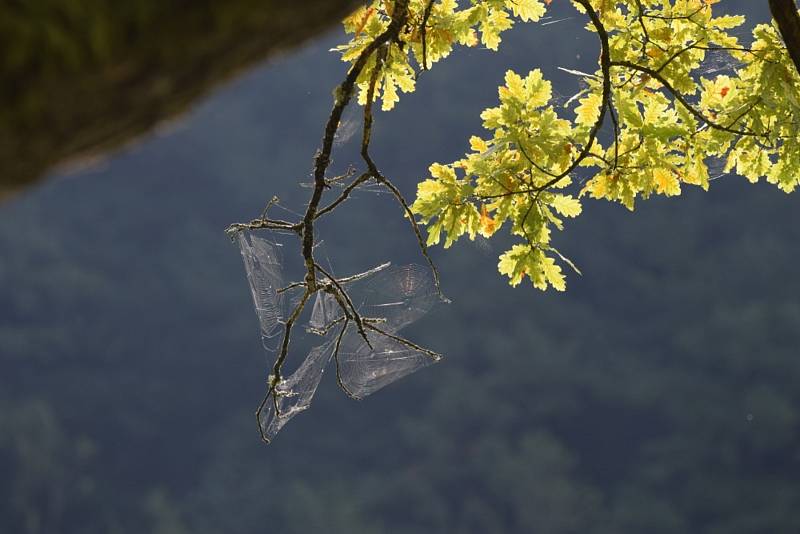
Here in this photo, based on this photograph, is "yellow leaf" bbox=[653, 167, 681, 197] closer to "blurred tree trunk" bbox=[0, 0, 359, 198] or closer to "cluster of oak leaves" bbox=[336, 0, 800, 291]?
"cluster of oak leaves" bbox=[336, 0, 800, 291]

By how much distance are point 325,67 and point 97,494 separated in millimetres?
15419

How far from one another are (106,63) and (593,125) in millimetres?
3295

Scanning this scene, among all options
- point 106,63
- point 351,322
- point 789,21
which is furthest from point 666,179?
point 106,63

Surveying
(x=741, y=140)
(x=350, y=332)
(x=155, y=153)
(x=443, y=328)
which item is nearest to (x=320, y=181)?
(x=350, y=332)

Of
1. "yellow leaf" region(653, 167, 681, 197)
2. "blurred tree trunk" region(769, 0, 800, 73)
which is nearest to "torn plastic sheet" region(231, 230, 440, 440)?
"yellow leaf" region(653, 167, 681, 197)

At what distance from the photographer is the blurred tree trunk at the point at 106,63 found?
2.50ft

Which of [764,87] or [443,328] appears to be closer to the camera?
[764,87]

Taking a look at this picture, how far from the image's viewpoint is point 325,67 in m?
29.3

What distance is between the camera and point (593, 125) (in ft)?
12.7

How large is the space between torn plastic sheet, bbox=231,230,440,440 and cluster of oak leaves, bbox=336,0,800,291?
0.38 meters

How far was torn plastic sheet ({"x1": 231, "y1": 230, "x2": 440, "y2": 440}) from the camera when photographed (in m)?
3.79

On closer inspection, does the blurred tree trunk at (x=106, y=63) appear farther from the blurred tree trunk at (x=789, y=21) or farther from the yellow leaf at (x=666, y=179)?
the yellow leaf at (x=666, y=179)

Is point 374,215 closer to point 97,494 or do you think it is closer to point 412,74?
point 97,494

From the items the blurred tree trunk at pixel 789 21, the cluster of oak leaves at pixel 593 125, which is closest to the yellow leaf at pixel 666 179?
the cluster of oak leaves at pixel 593 125
